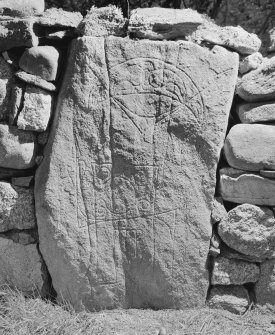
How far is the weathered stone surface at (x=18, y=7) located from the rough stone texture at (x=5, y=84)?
246 millimetres

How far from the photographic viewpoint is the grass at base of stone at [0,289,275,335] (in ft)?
7.73

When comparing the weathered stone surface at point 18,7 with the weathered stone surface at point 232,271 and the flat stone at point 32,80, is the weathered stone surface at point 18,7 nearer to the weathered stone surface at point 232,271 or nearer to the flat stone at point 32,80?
the flat stone at point 32,80

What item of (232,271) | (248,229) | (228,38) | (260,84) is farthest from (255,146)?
(232,271)

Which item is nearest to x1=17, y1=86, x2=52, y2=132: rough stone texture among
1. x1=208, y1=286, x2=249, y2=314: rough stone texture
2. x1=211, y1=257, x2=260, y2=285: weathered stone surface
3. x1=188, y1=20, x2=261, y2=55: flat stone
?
x1=188, y1=20, x2=261, y2=55: flat stone

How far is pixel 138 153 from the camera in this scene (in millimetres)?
2391

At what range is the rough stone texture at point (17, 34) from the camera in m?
2.37

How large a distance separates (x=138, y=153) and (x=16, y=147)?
60cm

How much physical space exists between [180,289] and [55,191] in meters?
0.82

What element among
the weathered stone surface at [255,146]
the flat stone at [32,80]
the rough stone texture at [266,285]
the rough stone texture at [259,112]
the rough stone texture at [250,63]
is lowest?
the rough stone texture at [266,285]

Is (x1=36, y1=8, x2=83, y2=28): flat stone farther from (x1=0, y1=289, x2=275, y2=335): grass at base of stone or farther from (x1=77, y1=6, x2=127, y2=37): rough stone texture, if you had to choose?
(x1=0, y1=289, x2=275, y2=335): grass at base of stone

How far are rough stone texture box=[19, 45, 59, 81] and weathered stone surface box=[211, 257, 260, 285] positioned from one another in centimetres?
126

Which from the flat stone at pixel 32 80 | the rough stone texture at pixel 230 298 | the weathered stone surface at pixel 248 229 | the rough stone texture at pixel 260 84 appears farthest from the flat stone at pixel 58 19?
the rough stone texture at pixel 230 298

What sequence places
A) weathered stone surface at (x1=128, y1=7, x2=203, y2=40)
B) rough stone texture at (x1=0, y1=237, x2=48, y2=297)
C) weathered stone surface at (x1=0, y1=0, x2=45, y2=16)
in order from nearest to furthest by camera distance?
weathered stone surface at (x1=128, y1=7, x2=203, y2=40) < weathered stone surface at (x1=0, y1=0, x2=45, y2=16) < rough stone texture at (x1=0, y1=237, x2=48, y2=297)

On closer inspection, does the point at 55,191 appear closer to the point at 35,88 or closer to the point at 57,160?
the point at 57,160
